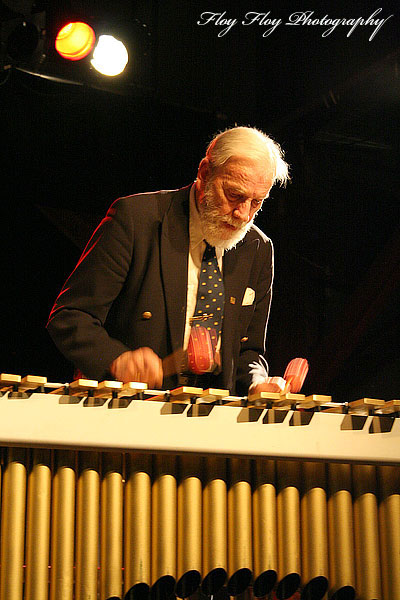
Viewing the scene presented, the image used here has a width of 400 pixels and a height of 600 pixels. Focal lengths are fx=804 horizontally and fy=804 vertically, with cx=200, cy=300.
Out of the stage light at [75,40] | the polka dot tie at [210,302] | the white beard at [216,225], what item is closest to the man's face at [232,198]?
the white beard at [216,225]

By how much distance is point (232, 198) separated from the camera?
8.79 feet

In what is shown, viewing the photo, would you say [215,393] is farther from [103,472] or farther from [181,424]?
[103,472]

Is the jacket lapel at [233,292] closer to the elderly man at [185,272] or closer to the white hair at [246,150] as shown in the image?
the elderly man at [185,272]

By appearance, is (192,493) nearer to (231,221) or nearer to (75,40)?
(231,221)

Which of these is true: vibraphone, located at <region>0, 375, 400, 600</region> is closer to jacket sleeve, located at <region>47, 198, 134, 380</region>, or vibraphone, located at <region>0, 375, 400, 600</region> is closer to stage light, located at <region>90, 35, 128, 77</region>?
jacket sleeve, located at <region>47, 198, 134, 380</region>

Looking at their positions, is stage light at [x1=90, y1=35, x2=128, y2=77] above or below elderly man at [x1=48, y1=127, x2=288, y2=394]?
above

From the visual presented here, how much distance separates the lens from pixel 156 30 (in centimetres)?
474

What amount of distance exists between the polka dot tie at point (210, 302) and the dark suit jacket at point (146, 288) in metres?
0.02

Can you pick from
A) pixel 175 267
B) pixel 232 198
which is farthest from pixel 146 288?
pixel 232 198

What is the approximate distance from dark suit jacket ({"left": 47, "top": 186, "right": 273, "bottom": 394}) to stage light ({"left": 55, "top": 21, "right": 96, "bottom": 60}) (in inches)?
55.6

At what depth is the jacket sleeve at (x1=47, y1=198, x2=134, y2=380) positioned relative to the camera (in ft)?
7.52

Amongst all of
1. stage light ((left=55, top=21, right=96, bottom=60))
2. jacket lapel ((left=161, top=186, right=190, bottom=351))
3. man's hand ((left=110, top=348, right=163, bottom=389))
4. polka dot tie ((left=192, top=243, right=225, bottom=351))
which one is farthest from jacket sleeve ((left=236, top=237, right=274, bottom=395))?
stage light ((left=55, top=21, right=96, bottom=60))

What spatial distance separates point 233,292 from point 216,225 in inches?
9.0

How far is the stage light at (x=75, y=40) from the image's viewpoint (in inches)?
147
